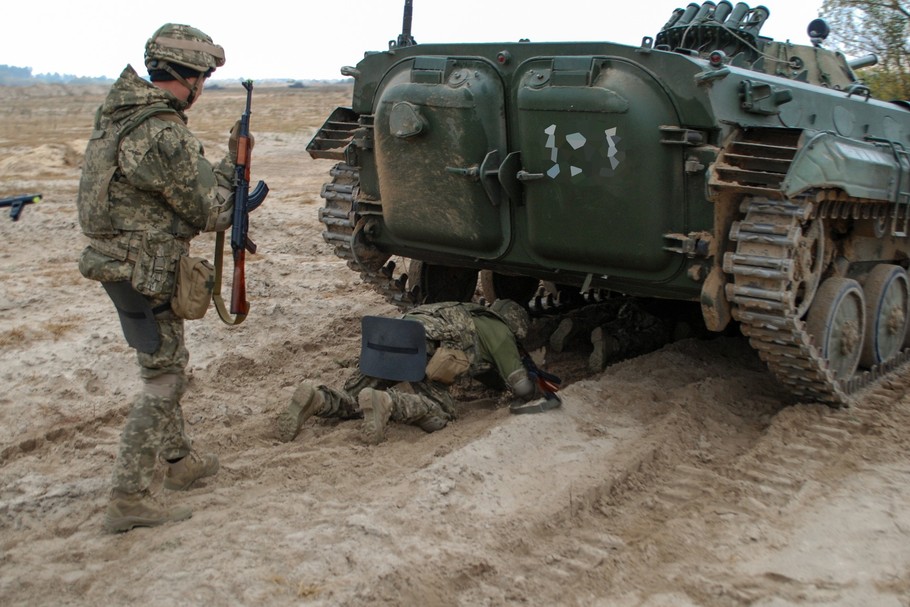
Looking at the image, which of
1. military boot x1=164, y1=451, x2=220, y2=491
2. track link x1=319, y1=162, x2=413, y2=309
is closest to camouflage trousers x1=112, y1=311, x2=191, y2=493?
military boot x1=164, y1=451, x2=220, y2=491

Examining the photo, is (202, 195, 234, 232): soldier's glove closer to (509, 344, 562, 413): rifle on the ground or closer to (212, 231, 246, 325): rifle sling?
(212, 231, 246, 325): rifle sling

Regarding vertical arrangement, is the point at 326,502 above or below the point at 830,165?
below

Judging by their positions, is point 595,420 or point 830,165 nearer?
point 830,165

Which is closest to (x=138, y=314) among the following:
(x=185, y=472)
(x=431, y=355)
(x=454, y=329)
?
(x=185, y=472)

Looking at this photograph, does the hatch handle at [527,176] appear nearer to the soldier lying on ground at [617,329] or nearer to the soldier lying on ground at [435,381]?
the soldier lying on ground at [435,381]

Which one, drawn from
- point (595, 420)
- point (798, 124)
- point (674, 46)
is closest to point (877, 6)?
point (674, 46)

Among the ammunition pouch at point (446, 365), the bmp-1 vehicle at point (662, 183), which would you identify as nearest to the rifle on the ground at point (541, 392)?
the ammunition pouch at point (446, 365)

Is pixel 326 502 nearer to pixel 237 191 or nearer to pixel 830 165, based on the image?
pixel 237 191

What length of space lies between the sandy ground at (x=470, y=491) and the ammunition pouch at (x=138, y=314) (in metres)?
0.71

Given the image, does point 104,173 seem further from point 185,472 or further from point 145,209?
point 185,472

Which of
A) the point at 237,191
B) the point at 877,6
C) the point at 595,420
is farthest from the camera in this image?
the point at 877,6

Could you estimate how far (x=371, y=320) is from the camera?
5.30 meters

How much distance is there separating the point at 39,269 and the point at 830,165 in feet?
22.3

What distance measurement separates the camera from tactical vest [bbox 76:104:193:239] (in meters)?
3.97
